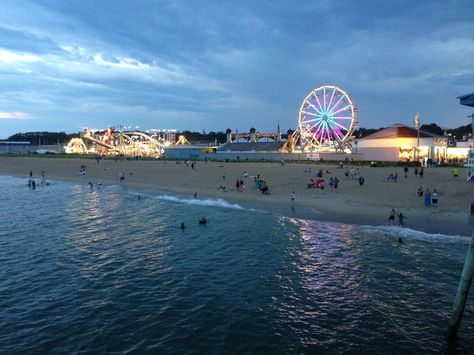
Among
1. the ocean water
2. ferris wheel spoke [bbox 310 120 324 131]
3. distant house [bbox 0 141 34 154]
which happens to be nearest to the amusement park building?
ferris wheel spoke [bbox 310 120 324 131]

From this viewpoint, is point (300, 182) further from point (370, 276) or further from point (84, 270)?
point (84, 270)

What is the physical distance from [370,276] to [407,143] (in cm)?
4274

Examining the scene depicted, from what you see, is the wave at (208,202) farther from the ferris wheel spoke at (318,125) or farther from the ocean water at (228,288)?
the ferris wheel spoke at (318,125)

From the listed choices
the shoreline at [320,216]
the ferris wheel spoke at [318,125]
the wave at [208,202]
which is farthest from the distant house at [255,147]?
the shoreline at [320,216]

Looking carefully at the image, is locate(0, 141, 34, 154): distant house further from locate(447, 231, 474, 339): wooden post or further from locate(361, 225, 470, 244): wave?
locate(447, 231, 474, 339): wooden post

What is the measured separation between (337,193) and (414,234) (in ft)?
33.8

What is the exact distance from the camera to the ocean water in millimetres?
9094

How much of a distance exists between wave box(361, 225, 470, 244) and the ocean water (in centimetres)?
10

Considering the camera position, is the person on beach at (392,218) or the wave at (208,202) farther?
the wave at (208,202)

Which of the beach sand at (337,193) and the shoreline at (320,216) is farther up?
the beach sand at (337,193)

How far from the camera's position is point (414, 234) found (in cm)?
1786

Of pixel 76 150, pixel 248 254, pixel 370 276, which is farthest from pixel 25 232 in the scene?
pixel 76 150

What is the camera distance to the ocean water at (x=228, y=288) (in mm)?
9094

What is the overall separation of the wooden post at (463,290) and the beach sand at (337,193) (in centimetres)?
1064
